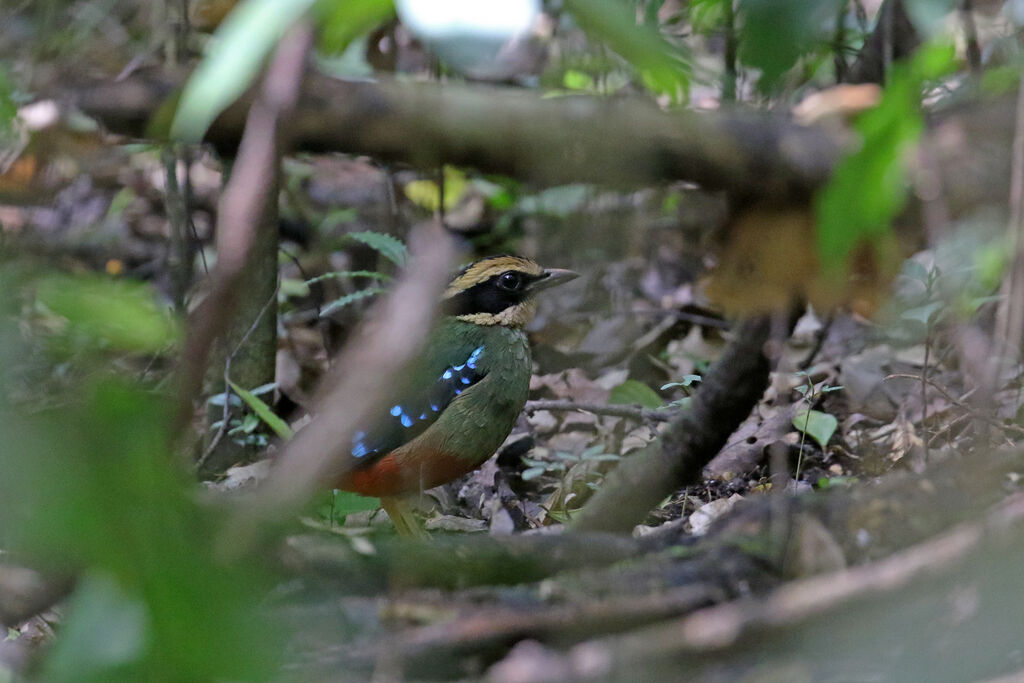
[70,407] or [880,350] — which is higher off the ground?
[70,407]

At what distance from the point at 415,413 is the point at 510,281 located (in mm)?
861

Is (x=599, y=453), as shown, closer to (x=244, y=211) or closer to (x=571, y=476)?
(x=571, y=476)

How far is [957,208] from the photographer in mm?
3434

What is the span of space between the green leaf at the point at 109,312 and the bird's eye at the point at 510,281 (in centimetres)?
368

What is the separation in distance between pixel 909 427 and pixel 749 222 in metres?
1.02

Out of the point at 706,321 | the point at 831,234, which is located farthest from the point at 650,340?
the point at 831,234

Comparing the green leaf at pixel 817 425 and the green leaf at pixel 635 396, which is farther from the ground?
the green leaf at pixel 817 425

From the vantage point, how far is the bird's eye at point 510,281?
4.78 metres

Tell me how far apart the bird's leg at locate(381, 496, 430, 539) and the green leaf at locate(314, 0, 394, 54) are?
293cm

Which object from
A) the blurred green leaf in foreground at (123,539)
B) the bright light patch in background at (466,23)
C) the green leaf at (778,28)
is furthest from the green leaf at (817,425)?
the blurred green leaf in foreground at (123,539)

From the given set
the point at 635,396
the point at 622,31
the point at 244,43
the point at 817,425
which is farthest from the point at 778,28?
the point at 635,396

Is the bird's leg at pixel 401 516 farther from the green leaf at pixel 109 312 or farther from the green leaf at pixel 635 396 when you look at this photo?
the green leaf at pixel 109 312

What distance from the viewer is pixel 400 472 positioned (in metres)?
4.25

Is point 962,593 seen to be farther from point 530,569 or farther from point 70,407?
point 70,407
